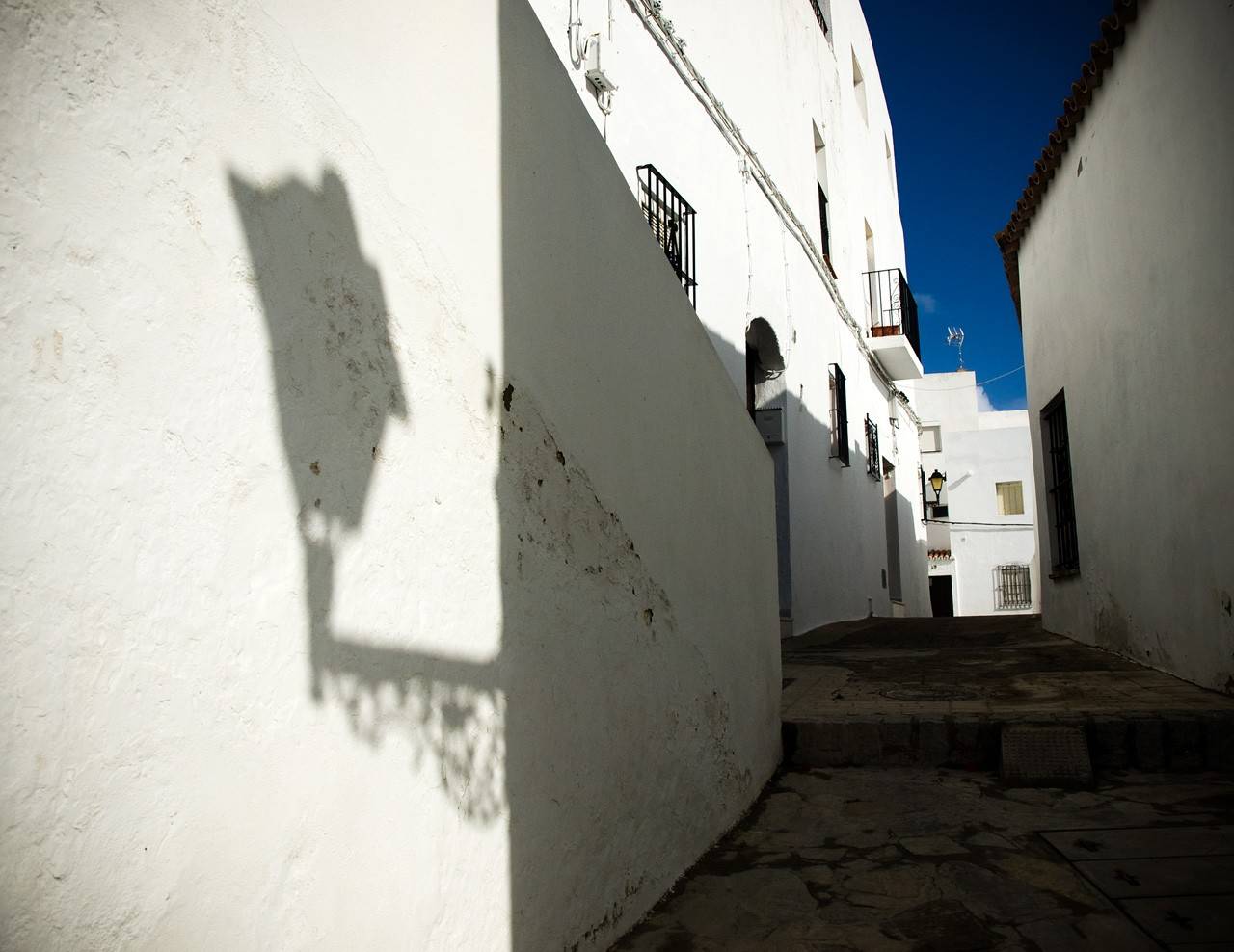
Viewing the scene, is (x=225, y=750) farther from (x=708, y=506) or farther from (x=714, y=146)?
(x=714, y=146)

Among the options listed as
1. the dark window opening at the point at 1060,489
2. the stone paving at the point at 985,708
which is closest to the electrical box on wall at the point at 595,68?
the stone paving at the point at 985,708

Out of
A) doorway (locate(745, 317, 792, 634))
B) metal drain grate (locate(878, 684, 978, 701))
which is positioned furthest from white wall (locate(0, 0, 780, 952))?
doorway (locate(745, 317, 792, 634))

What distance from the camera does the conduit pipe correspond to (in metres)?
6.76

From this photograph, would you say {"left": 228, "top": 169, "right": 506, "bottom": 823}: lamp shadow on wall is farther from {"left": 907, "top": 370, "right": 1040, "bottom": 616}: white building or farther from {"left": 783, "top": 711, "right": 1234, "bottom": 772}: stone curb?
{"left": 907, "top": 370, "right": 1040, "bottom": 616}: white building

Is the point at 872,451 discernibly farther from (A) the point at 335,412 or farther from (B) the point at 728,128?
(A) the point at 335,412

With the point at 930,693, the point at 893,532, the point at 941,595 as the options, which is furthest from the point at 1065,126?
the point at 941,595

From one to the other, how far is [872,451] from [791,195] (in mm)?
4771

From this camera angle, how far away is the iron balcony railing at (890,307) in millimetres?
14531

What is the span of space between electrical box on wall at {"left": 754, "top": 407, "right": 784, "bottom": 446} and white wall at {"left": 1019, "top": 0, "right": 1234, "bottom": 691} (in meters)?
2.66

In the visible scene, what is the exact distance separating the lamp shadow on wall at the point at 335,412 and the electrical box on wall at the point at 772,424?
8.05 m

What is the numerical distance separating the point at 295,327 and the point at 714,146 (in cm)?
704

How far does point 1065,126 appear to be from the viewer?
7070 mm

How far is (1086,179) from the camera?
22.5 feet

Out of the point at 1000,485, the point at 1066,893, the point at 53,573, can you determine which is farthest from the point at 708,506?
the point at 1000,485
